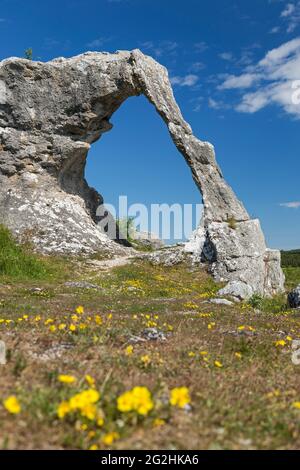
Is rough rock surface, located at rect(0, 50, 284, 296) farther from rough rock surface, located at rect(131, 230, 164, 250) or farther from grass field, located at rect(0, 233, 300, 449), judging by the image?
rough rock surface, located at rect(131, 230, 164, 250)

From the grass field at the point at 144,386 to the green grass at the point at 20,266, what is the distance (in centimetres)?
1374

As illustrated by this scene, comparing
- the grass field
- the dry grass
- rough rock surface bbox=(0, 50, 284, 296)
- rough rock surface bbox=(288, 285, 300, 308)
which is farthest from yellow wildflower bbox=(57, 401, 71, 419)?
rough rock surface bbox=(0, 50, 284, 296)

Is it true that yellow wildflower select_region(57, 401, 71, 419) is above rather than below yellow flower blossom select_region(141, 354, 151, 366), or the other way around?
below

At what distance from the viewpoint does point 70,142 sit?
40.8 metres

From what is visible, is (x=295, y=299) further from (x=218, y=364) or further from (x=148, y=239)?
(x=148, y=239)

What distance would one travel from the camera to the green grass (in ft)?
88.2

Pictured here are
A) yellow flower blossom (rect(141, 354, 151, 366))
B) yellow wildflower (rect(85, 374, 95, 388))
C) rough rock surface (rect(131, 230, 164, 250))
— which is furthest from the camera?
rough rock surface (rect(131, 230, 164, 250))

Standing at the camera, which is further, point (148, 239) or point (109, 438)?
point (148, 239)

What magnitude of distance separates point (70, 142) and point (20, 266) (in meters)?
16.3

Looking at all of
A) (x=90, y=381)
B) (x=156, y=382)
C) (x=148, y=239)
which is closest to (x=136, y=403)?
(x=90, y=381)

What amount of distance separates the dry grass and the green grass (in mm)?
13782

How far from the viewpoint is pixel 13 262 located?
2803 centimetres
